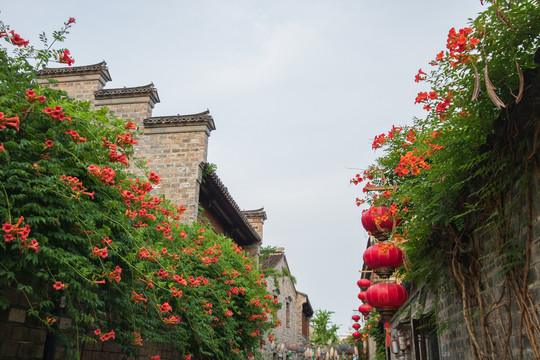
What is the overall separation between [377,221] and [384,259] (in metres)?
0.64

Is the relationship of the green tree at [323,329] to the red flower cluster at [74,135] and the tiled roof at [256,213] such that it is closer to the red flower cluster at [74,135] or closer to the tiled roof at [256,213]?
the tiled roof at [256,213]

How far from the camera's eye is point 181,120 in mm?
12445

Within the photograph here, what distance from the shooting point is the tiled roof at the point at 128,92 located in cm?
1255

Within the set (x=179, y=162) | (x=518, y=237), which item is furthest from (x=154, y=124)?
(x=518, y=237)

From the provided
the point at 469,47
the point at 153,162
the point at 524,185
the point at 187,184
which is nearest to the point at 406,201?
the point at 524,185

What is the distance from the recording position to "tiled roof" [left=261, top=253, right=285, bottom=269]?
734 inches

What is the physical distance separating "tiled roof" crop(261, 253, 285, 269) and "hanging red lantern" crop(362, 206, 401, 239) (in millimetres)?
13049

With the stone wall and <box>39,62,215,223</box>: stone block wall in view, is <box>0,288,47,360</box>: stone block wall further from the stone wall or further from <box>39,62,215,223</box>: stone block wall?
<box>39,62,215,223</box>: stone block wall

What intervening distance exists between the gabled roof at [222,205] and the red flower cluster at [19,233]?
9.18m

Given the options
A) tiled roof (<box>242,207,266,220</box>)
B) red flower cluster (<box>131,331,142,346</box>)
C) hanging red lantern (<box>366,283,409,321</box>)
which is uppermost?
tiled roof (<box>242,207,266,220</box>)

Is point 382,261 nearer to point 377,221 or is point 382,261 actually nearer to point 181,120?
point 377,221

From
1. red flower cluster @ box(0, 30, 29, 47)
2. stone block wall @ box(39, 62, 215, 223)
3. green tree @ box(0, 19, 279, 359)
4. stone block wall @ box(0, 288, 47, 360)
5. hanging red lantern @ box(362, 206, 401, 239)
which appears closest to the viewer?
green tree @ box(0, 19, 279, 359)

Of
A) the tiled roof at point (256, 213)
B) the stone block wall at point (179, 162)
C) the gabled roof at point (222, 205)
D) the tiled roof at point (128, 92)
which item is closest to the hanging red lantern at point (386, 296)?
the stone block wall at point (179, 162)

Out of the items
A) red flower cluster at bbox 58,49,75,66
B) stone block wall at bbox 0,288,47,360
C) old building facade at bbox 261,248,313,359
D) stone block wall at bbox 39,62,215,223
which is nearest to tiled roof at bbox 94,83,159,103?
stone block wall at bbox 39,62,215,223
